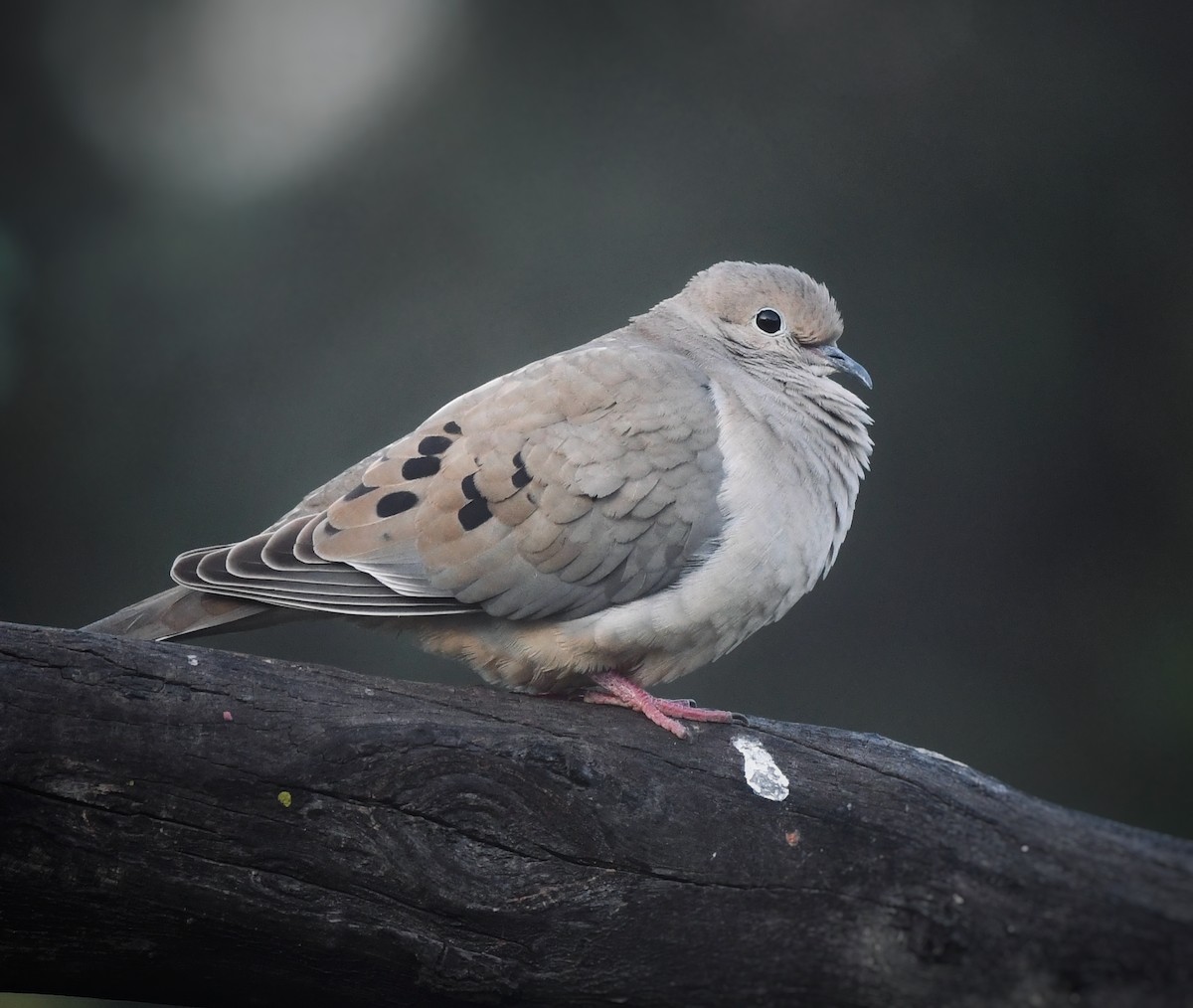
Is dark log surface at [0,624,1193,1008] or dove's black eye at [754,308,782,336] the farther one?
dove's black eye at [754,308,782,336]

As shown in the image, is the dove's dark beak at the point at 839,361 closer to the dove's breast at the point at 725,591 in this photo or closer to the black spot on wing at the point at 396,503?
the dove's breast at the point at 725,591

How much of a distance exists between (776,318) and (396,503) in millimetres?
987

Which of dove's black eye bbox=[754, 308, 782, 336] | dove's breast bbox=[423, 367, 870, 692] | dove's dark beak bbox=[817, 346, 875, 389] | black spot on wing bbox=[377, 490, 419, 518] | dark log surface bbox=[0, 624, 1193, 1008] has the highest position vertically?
dove's black eye bbox=[754, 308, 782, 336]

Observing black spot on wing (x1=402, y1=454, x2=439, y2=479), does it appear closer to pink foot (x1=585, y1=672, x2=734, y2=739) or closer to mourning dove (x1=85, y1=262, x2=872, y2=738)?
mourning dove (x1=85, y1=262, x2=872, y2=738)

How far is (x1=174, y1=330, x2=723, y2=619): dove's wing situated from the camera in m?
2.30

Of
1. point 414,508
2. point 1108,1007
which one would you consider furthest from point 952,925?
point 414,508

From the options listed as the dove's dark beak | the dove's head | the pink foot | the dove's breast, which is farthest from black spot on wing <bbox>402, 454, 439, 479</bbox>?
the dove's dark beak

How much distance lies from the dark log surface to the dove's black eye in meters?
1.16


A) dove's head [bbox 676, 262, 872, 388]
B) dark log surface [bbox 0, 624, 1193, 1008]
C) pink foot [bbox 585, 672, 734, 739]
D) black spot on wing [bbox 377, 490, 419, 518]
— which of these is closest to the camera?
dark log surface [bbox 0, 624, 1193, 1008]

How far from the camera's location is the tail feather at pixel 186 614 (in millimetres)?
2311

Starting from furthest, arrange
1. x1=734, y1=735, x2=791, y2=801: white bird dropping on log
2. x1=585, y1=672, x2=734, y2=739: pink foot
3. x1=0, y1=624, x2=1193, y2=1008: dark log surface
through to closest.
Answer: x1=585, y1=672, x2=734, y2=739: pink foot, x1=734, y1=735, x2=791, y2=801: white bird dropping on log, x1=0, y1=624, x2=1193, y2=1008: dark log surface

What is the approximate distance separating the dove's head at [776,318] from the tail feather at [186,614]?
3.87ft

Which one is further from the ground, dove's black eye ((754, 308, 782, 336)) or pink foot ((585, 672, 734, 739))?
dove's black eye ((754, 308, 782, 336))

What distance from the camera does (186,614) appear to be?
2.35m
